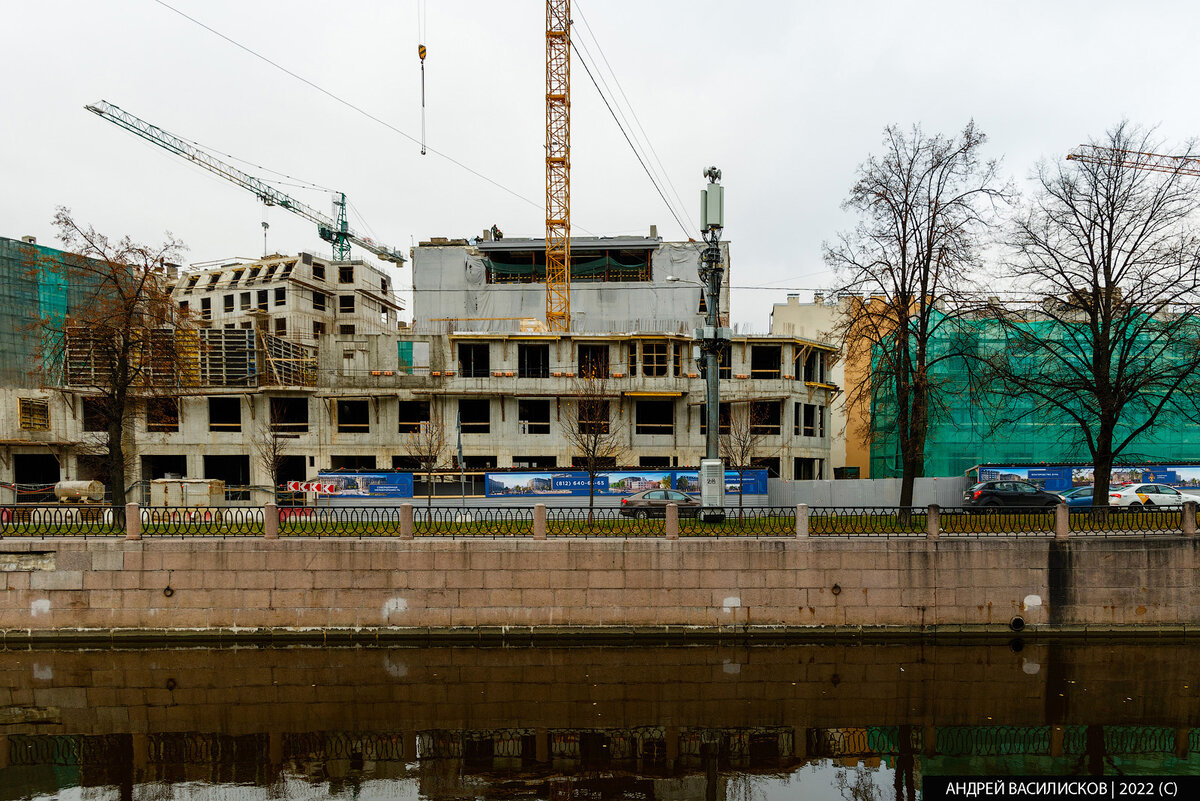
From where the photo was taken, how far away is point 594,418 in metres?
42.1

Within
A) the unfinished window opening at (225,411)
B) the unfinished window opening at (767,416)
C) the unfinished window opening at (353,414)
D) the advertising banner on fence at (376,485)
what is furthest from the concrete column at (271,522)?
the unfinished window opening at (225,411)

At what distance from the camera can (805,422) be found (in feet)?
155

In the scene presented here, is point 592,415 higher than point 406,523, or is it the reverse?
point 592,415

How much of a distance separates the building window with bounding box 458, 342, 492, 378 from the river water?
29353 millimetres

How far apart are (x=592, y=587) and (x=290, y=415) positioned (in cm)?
3538

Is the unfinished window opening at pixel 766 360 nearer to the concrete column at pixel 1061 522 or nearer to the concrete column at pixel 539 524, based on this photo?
the concrete column at pixel 1061 522

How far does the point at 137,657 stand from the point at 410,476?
48.8 feet

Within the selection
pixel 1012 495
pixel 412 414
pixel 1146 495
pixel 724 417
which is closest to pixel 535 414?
pixel 412 414

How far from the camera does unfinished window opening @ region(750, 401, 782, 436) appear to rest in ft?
145

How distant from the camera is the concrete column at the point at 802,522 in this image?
17.7m

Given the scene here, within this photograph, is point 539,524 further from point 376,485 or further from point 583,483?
point 376,485

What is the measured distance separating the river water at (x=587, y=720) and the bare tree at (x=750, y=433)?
24.2 metres

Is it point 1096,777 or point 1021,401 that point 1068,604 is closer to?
point 1096,777

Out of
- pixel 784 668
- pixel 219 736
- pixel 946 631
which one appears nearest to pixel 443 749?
pixel 219 736
